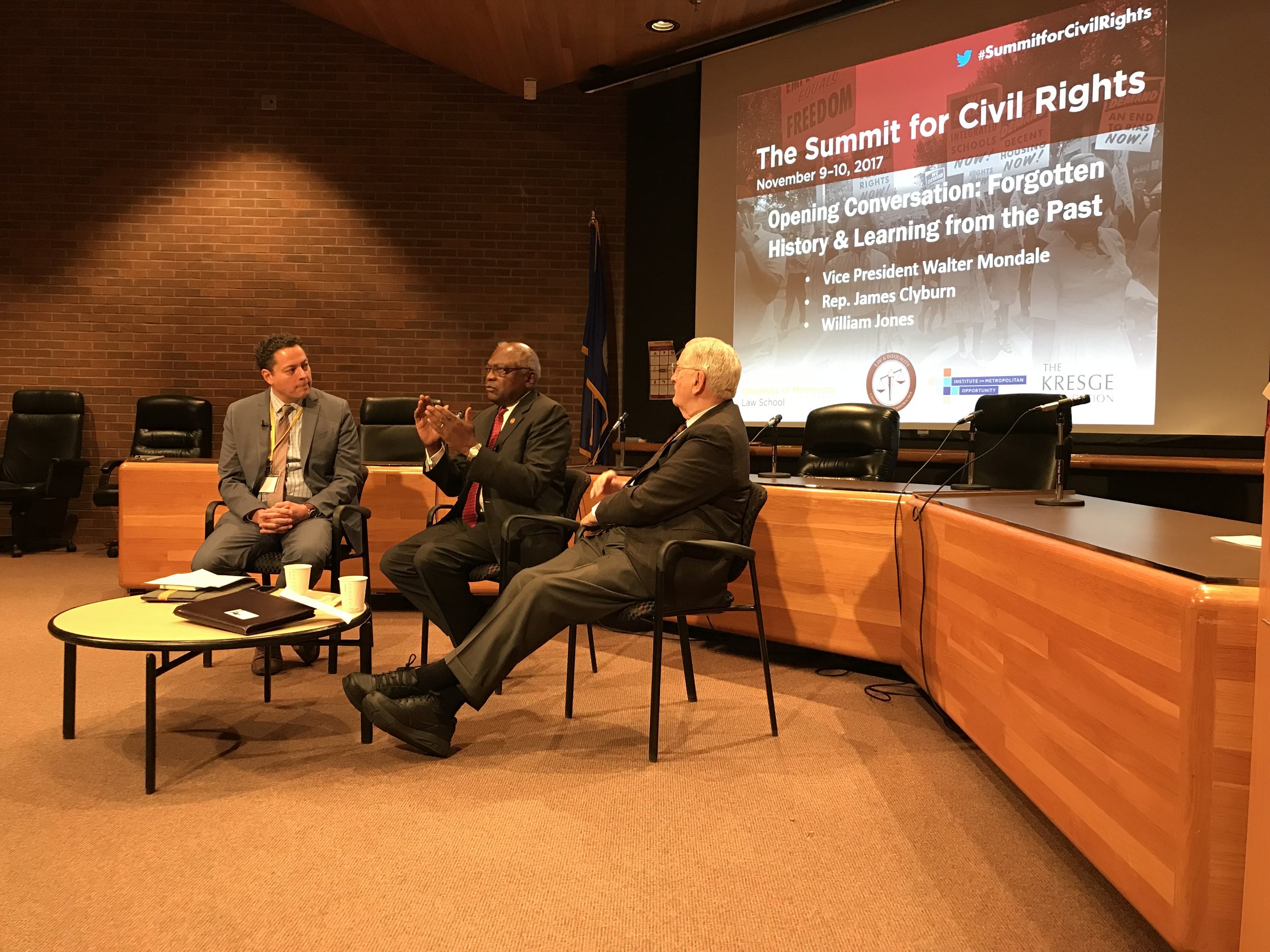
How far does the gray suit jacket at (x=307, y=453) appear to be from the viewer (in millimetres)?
3625

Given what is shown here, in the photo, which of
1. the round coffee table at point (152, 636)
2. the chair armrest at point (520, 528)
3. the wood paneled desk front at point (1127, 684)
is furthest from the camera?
the chair armrest at point (520, 528)

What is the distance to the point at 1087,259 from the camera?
4.80 metres

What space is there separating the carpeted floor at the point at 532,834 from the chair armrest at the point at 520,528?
1.54ft

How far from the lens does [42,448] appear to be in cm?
665

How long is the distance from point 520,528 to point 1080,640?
1.89 meters

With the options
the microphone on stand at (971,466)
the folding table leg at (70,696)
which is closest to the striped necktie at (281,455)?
the folding table leg at (70,696)

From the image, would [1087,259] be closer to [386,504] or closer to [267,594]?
[386,504]

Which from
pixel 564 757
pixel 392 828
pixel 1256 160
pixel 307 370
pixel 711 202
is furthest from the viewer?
pixel 711 202

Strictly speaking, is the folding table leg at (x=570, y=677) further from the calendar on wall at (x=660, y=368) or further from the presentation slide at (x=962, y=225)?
the calendar on wall at (x=660, y=368)

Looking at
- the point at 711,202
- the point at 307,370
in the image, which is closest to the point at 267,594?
the point at 307,370

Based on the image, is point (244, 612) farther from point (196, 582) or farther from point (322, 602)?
point (196, 582)

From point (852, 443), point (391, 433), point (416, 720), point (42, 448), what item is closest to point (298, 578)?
point (416, 720)

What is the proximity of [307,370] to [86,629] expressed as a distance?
1.60 metres

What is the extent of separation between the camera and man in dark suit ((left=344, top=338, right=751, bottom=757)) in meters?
2.54
